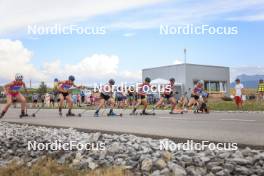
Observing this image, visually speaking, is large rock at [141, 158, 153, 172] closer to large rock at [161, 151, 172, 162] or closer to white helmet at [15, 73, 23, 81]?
large rock at [161, 151, 172, 162]

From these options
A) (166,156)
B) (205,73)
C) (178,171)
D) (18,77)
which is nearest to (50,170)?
(166,156)

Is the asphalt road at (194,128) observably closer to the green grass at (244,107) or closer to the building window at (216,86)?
the green grass at (244,107)

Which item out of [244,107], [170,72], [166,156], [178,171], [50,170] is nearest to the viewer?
[178,171]

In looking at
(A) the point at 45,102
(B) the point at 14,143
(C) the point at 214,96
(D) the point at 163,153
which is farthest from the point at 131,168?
(C) the point at 214,96

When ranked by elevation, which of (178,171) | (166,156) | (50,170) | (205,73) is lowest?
(50,170)

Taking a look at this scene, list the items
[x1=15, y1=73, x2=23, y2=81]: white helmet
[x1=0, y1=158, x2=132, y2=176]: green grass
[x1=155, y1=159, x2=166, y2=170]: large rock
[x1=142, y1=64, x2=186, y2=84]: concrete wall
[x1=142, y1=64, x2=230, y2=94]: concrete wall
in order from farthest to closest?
[x1=142, y1=64, x2=186, y2=84]: concrete wall → [x1=142, y1=64, x2=230, y2=94]: concrete wall → [x1=15, y1=73, x2=23, y2=81]: white helmet → [x1=0, y1=158, x2=132, y2=176]: green grass → [x1=155, y1=159, x2=166, y2=170]: large rock

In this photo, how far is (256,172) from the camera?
231 inches

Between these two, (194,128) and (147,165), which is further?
(194,128)

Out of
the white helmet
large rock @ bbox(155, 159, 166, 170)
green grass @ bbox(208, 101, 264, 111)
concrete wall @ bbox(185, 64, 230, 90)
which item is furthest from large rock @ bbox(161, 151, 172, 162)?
concrete wall @ bbox(185, 64, 230, 90)

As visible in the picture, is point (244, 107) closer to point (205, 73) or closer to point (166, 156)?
point (166, 156)

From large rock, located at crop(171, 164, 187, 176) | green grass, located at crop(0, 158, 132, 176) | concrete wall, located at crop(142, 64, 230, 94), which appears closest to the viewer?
large rock, located at crop(171, 164, 187, 176)

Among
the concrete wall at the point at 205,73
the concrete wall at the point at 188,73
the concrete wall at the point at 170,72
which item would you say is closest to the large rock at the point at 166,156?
the concrete wall at the point at 188,73

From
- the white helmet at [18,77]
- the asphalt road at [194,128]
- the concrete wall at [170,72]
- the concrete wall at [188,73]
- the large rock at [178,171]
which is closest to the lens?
the large rock at [178,171]

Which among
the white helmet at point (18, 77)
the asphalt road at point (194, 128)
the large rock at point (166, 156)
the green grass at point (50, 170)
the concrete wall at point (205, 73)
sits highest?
the concrete wall at point (205, 73)
